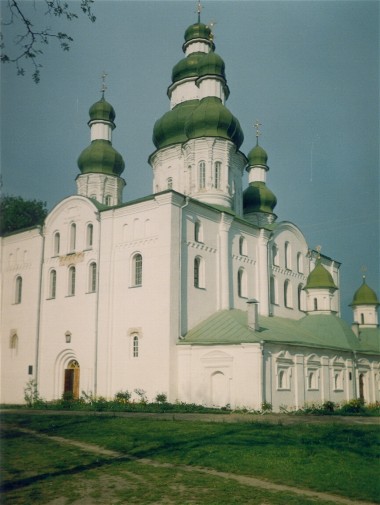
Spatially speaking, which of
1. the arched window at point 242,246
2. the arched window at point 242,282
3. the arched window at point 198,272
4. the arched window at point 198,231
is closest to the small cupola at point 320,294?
the arched window at point 242,282

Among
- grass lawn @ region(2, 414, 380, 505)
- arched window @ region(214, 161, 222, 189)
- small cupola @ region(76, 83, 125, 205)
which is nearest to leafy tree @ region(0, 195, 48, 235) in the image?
small cupola @ region(76, 83, 125, 205)

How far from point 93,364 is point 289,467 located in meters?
17.2

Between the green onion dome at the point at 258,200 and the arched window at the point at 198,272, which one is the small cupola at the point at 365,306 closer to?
the green onion dome at the point at 258,200

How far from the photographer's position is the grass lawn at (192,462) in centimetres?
803

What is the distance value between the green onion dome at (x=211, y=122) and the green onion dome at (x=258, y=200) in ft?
21.8

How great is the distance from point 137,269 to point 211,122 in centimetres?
981

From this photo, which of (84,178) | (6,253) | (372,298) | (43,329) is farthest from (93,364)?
Answer: (372,298)

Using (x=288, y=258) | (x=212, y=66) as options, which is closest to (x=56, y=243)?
(x=212, y=66)

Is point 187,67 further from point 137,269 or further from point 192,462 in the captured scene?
point 192,462

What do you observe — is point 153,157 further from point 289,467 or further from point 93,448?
point 289,467

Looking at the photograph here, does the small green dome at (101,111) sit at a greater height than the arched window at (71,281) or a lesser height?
greater

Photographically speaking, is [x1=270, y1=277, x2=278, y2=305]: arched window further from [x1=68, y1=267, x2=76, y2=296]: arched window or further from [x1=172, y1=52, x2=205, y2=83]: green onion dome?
[x1=172, y1=52, x2=205, y2=83]: green onion dome

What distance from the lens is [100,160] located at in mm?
34094

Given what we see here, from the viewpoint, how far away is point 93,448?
1201 cm
